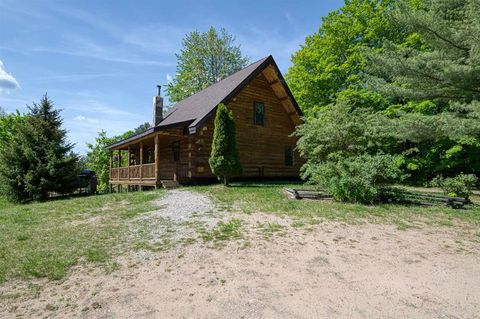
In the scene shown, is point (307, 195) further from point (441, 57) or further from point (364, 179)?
point (441, 57)

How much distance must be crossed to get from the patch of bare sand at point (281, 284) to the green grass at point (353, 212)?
1502 millimetres

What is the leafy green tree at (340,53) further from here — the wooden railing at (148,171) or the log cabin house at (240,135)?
the wooden railing at (148,171)

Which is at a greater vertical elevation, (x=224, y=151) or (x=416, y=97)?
(x=416, y=97)

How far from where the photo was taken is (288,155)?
1980 cm

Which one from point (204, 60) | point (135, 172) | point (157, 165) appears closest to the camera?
point (157, 165)

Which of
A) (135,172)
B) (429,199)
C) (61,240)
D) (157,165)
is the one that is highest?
(157,165)

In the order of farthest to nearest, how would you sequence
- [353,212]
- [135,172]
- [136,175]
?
[135,172] < [136,175] < [353,212]

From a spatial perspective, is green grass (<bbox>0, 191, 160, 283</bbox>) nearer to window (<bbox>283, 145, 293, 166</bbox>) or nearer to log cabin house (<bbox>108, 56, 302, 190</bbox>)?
log cabin house (<bbox>108, 56, 302, 190</bbox>)

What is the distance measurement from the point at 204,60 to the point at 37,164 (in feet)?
80.3

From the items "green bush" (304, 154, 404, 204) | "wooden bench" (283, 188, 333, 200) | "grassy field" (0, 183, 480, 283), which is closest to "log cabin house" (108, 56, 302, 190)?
"grassy field" (0, 183, 480, 283)

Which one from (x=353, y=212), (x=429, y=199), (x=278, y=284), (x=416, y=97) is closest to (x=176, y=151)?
(x=353, y=212)

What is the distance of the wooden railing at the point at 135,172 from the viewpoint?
51.6ft

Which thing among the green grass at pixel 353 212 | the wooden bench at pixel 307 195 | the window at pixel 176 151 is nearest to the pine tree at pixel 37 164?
the window at pixel 176 151

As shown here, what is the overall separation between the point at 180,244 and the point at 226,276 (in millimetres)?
1668
